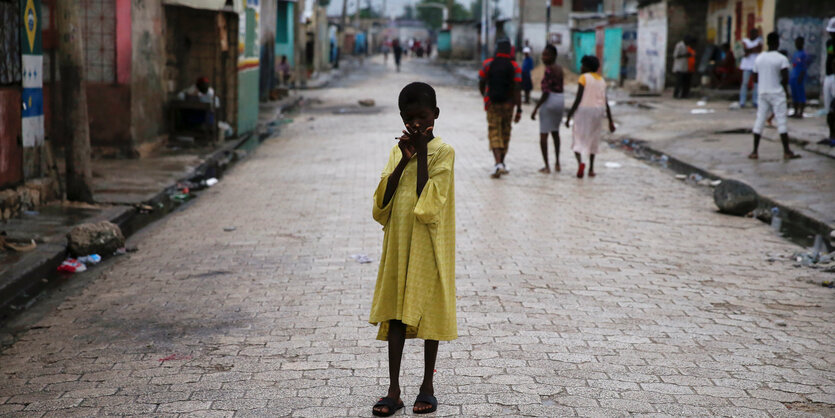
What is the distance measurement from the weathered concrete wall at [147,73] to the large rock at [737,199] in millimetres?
8491

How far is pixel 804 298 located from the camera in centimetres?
647

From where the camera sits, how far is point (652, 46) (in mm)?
31766

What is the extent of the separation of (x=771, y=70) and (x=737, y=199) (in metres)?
3.89

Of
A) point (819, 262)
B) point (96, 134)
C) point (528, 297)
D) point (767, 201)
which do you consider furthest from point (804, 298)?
point (96, 134)

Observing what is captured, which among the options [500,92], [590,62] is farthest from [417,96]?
[590,62]

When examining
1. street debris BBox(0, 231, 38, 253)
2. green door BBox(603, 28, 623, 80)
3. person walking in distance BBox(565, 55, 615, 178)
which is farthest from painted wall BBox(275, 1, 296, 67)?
street debris BBox(0, 231, 38, 253)

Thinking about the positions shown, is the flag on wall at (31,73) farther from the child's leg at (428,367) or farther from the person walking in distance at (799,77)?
the person walking in distance at (799,77)

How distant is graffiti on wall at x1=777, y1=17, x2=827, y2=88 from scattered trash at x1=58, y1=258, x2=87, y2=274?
65.6ft

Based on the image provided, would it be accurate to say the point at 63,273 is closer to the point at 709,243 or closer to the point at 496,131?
the point at 709,243

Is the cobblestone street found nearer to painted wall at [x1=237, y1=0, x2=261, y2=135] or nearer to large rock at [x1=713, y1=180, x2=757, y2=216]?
large rock at [x1=713, y1=180, x2=757, y2=216]

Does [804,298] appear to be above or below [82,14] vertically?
below

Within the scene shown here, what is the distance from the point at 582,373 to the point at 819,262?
12.4 ft

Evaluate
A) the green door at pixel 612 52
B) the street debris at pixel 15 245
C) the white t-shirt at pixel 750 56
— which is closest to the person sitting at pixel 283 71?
the green door at pixel 612 52

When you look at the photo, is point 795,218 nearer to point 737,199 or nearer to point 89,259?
point 737,199
